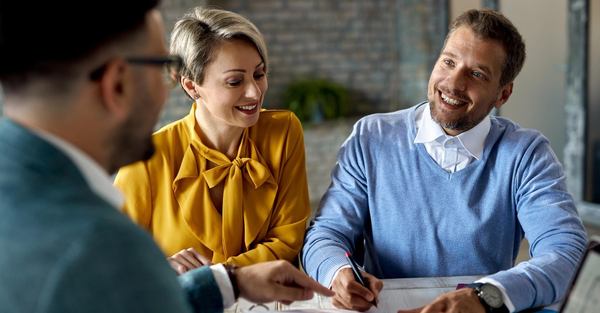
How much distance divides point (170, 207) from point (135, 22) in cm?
91

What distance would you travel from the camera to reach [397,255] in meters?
1.70

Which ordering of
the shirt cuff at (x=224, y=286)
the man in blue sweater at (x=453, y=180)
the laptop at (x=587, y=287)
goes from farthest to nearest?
the man in blue sweater at (x=453, y=180) → the shirt cuff at (x=224, y=286) → the laptop at (x=587, y=287)

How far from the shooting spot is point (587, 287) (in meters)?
0.96

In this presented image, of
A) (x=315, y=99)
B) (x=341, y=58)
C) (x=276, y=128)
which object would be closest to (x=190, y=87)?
(x=276, y=128)

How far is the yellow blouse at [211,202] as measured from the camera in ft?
5.36

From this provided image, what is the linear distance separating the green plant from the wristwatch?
4.20 meters

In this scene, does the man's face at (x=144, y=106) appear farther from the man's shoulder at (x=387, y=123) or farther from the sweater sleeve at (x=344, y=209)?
the man's shoulder at (x=387, y=123)

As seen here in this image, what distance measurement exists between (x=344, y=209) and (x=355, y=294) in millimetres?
393

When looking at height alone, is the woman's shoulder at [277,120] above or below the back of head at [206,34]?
below

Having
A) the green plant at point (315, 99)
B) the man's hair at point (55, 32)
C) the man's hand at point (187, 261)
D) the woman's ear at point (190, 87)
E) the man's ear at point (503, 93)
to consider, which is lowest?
the green plant at point (315, 99)

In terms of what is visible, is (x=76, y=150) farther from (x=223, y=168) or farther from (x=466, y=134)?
Result: (x=466, y=134)

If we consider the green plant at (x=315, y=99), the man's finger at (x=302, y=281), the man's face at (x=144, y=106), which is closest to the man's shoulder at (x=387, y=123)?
the man's finger at (x=302, y=281)

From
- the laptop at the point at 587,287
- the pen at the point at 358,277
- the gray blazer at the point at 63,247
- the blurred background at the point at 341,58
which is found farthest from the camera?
the blurred background at the point at 341,58

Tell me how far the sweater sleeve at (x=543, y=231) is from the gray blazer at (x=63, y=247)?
0.81 m
